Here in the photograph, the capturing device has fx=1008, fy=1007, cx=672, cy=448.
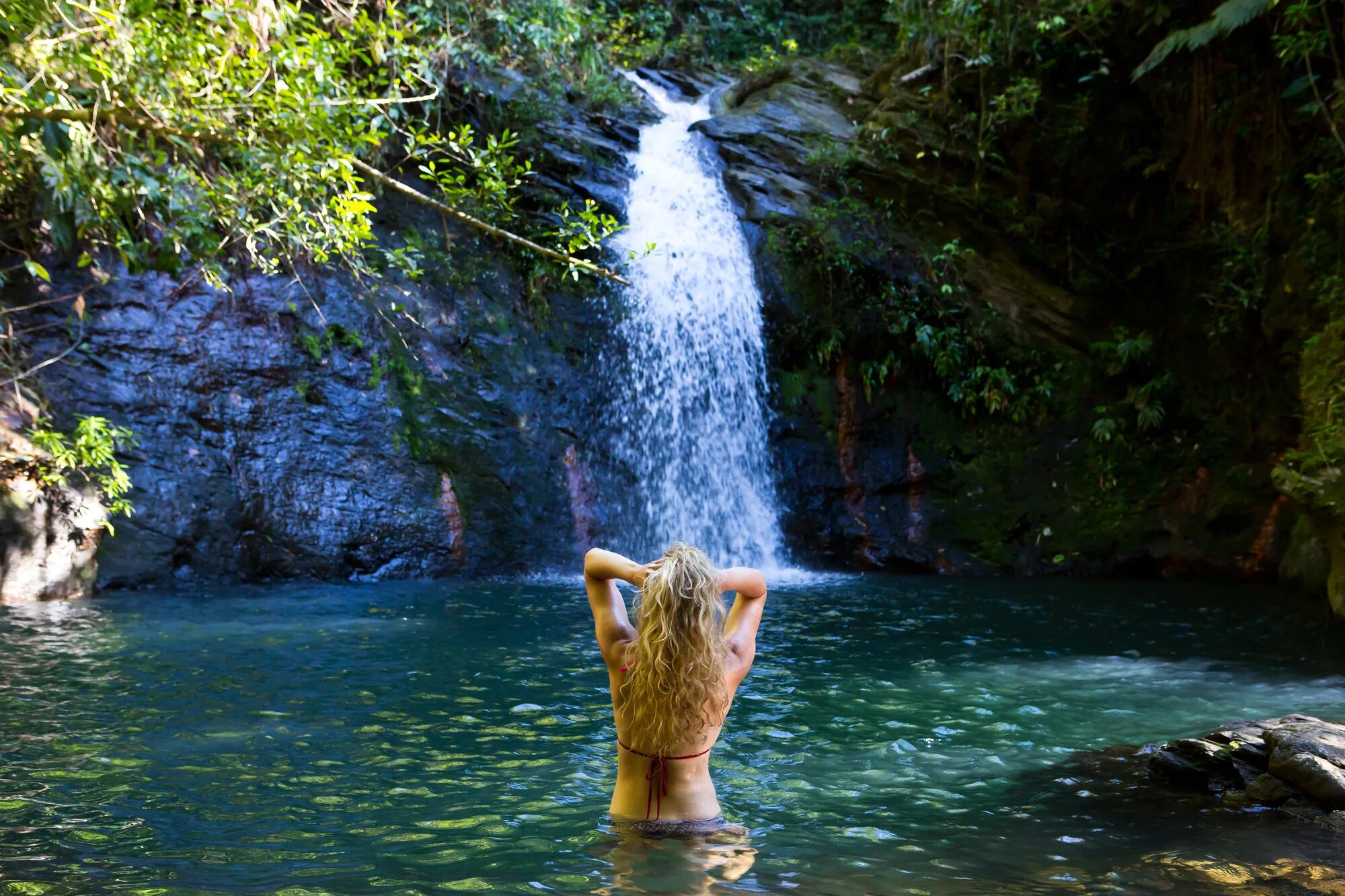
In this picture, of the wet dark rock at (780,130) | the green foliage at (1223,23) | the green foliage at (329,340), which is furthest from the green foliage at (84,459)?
the green foliage at (1223,23)

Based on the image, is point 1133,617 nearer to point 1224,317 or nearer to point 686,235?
point 1224,317

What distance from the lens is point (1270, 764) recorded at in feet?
16.3

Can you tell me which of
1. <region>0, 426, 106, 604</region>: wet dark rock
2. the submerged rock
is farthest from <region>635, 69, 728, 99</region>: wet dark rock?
the submerged rock

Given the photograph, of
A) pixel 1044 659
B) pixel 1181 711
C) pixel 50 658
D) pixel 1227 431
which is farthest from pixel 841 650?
pixel 1227 431

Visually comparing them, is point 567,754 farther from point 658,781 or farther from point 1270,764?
point 1270,764

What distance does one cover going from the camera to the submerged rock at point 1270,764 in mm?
4672

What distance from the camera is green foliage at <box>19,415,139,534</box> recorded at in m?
9.63

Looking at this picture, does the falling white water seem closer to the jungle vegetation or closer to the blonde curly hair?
the jungle vegetation

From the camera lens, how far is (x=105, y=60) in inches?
232

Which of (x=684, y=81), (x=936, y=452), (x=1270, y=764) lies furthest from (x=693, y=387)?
(x=1270, y=764)

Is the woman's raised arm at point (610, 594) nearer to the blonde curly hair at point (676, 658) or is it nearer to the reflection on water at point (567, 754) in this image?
the blonde curly hair at point (676, 658)

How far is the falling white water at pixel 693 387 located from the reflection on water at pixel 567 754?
425 centimetres

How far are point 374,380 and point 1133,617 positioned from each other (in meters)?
9.55

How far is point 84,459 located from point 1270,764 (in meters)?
10.0
